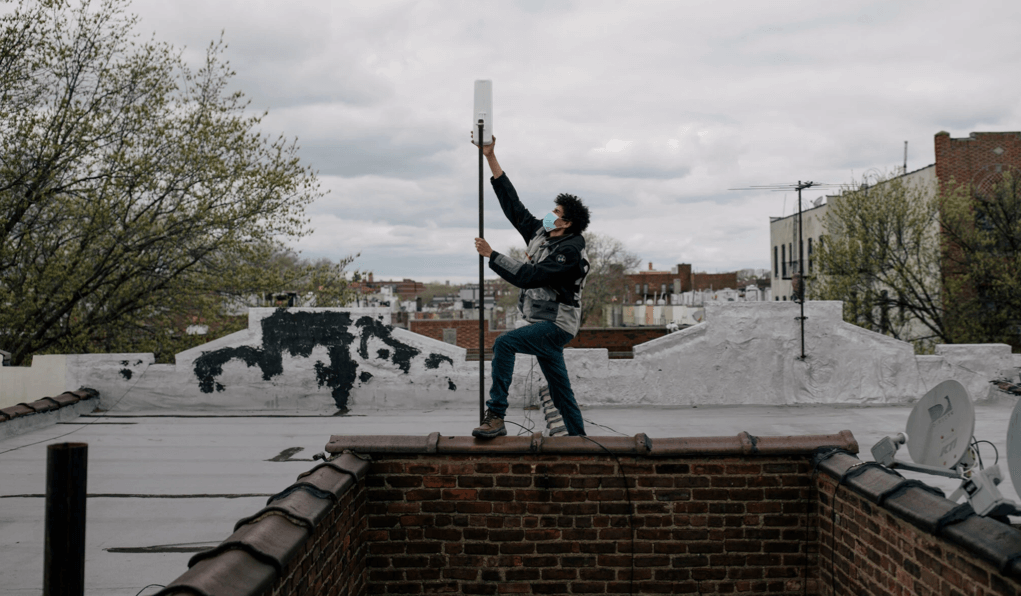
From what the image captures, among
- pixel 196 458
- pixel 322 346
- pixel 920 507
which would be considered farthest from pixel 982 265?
pixel 196 458

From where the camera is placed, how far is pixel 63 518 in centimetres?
197

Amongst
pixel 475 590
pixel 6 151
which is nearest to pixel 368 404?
pixel 475 590

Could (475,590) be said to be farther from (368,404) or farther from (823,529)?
(368,404)

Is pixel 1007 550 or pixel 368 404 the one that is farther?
pixel 368 404

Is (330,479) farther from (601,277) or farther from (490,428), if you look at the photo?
(601,277)

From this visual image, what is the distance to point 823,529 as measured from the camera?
13.9ft

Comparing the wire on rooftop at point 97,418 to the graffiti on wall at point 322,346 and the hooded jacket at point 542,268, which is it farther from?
the hooded jacket at point 542,268

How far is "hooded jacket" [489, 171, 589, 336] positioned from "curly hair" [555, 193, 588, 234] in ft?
0.31

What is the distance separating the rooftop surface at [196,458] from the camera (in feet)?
13.0

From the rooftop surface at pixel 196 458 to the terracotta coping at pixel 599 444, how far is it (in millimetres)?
1087

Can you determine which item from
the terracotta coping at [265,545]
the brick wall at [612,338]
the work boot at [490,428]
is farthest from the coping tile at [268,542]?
the brick wall at [612,338]

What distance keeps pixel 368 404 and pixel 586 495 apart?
4927 millimetres

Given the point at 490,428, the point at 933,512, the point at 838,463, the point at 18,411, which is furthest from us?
the point at 18,411

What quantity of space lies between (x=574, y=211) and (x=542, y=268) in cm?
51
